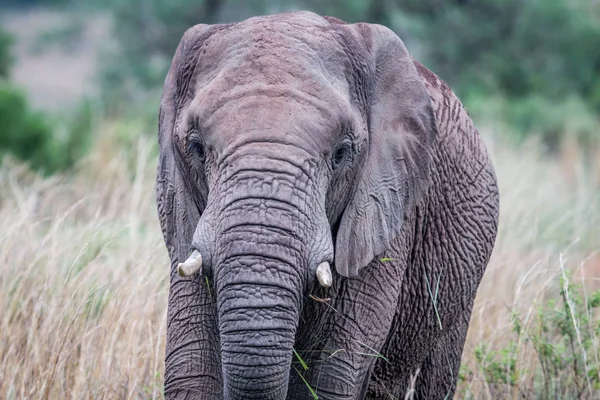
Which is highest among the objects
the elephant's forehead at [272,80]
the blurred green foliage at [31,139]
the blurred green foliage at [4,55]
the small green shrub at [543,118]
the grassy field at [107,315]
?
the elephant's forehead at [272,80]

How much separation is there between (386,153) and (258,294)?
88 centimetres

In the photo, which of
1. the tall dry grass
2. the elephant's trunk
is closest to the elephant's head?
the elephant's trunk

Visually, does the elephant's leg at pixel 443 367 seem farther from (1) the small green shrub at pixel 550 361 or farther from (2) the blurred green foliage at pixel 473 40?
(2) the blurred green foliage at pixel 473 40

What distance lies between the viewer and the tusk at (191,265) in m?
3.45

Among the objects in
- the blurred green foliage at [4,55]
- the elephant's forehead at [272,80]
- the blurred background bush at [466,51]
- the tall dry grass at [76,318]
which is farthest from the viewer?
the blurred green foliage at [4,55]

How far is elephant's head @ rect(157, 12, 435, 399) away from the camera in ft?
11.5

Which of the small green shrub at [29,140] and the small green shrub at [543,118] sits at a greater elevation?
the small green shrub at [29,140]

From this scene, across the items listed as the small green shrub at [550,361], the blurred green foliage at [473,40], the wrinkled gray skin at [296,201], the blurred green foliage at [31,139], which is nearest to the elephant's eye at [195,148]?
the wrinkled gray skin at [296,201]

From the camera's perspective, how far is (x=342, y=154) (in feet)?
12.7

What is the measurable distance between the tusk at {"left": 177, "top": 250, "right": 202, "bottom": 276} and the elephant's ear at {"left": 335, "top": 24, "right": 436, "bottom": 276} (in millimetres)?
566

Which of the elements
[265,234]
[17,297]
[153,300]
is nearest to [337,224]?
[265,234]

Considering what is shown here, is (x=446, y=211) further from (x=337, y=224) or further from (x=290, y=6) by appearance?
(x=290, y=6)

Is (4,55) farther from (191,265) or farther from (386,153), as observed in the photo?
(191,265)

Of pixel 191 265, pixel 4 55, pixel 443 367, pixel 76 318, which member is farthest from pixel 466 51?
pixel 191 265
